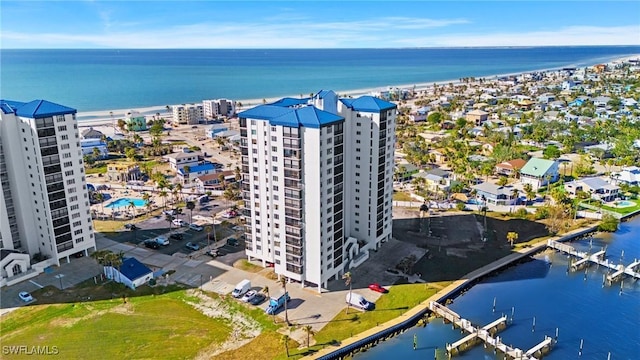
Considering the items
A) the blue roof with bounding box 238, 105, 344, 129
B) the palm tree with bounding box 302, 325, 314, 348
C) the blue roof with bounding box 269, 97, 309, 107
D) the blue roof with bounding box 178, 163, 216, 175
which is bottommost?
the palm tree with bounding box 302, 325, 314, 348

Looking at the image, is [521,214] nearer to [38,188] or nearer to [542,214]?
[542,214]

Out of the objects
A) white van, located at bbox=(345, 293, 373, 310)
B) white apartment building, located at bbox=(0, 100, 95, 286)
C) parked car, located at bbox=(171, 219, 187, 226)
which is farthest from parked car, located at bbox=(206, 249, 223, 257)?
white van, located at bbox=(345, 293, 373, 310)

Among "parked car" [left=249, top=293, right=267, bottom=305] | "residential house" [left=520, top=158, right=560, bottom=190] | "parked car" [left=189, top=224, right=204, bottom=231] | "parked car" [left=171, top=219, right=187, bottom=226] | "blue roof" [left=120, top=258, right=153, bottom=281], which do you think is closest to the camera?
"parked car" [left=249, top=293, right=267, bottom=305]

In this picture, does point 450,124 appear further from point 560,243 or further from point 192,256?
point 192,256

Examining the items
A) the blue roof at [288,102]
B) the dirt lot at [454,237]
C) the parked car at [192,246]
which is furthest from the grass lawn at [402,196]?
the parked car at [192,246]

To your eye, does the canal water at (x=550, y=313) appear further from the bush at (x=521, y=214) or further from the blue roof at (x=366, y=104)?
the blue roof at (x=366, y=104)

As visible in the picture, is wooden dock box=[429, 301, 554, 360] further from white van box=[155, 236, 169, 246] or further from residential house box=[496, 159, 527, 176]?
residential house box=[496, 159, 527, 176]
